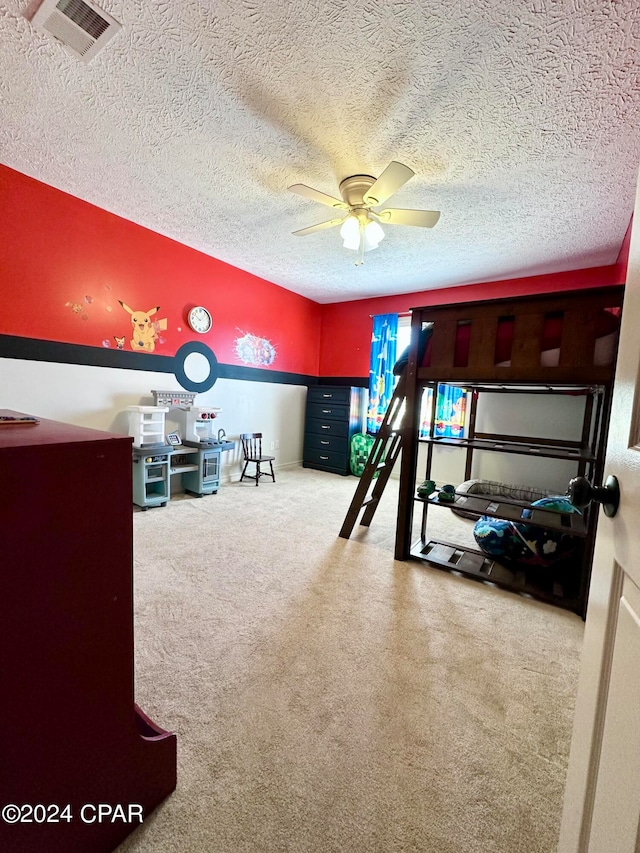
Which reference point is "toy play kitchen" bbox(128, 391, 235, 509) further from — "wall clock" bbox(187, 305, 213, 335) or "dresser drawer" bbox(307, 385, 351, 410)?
"dresser drawer" bbox(307, 385, 351, 410)

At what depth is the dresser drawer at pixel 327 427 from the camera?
4899 mm

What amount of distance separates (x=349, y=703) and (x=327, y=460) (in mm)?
3849

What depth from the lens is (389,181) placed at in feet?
6.39

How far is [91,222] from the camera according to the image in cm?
292

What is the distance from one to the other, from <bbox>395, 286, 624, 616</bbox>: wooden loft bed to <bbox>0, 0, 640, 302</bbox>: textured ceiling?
88cm

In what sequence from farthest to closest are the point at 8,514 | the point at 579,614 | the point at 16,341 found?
the point at 16,341 < the point at 579,614 < the point at 8,514

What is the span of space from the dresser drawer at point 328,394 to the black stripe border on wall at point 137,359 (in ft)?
1.02

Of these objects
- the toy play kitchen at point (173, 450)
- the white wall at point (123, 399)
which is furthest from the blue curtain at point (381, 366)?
the toy play kitchen at point (173, 450)

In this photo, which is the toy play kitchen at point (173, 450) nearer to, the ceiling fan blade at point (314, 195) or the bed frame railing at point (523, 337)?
the ceiling fan blade at point (314, 195)

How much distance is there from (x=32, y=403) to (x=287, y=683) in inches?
111

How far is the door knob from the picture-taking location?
595 millimetres

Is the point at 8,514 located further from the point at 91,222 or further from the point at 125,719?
the point at 91,222

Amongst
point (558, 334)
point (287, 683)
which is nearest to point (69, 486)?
point (287, 683)

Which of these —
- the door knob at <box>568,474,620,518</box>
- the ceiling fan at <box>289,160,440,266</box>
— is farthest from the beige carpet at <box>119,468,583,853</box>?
the ceiling fan at <box>289,160,440,266</box>
